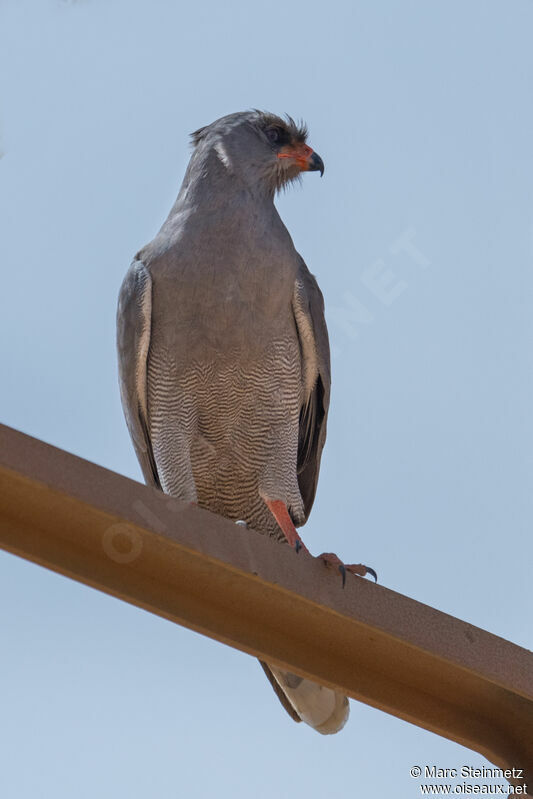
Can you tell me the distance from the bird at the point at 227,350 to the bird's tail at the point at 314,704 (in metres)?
0.02

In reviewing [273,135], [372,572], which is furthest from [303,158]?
[372,572]

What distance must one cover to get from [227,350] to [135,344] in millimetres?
504

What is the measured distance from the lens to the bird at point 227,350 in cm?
508

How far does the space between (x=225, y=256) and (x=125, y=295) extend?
0.60m

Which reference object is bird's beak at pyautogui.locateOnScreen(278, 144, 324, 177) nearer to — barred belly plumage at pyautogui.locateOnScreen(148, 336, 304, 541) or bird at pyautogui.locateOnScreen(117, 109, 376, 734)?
bird at pyautogui.locateOnScreen(117, 109, 376, 734)

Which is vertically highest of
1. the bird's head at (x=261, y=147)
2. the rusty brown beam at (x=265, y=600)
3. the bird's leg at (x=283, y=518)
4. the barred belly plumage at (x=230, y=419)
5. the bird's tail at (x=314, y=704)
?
the bird's head at (x=261, y=147)

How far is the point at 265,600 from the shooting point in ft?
9.34

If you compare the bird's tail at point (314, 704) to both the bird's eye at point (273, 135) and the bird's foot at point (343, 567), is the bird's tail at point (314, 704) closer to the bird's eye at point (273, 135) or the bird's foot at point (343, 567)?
the bird's foot at point (343, 567)

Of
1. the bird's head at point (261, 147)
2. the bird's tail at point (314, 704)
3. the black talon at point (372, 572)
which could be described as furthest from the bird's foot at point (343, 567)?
the bird's head at point (261, 147)

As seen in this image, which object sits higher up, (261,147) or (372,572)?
(261,147)

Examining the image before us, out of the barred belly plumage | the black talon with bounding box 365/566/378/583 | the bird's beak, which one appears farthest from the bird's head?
the black talon with bounding box 365/566/378/583

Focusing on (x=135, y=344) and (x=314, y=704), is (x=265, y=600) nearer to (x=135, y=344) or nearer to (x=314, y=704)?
(x=314, y=704)

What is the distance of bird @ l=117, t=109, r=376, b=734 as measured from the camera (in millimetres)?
5082

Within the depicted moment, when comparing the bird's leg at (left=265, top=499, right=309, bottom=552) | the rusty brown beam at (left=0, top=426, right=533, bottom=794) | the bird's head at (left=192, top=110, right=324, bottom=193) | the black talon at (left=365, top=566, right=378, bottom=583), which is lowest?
the rusty brown beam at (left=0, top=426, right=533, bottom=794)
